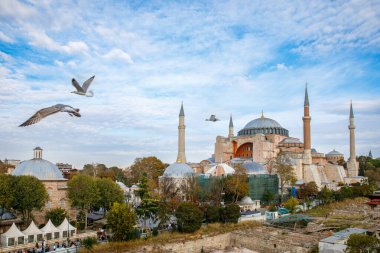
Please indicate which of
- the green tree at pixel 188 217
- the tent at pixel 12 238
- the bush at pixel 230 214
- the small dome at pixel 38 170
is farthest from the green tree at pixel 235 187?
the tent at pixel 12 238

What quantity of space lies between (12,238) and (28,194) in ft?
7.43

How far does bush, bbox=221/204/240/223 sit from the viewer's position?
18.6m

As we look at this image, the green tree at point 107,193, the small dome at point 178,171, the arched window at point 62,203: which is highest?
the small dome at point 178,171

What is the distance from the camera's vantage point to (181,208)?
16562 millimetres

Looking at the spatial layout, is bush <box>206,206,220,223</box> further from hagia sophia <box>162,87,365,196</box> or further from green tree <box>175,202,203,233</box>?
hagia sophia <box>162,87,365,196</box>

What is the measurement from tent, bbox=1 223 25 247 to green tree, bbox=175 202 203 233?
6.88 m

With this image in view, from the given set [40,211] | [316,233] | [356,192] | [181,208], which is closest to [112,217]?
[181,208]

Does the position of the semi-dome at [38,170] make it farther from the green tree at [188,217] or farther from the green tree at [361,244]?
the green tree at [361,244]

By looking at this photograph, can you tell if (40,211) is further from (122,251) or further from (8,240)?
(122,251)

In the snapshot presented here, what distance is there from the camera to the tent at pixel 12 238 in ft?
47.1

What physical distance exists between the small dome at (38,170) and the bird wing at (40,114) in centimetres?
1337

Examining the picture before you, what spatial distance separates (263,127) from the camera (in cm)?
4194

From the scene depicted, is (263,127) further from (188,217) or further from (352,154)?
(188,217)

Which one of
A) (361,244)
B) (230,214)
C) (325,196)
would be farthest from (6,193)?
(325,196)
